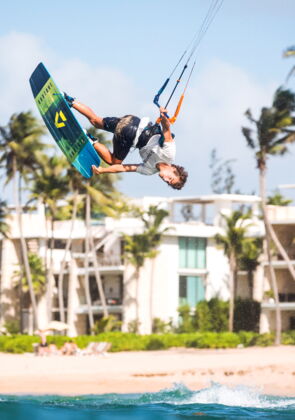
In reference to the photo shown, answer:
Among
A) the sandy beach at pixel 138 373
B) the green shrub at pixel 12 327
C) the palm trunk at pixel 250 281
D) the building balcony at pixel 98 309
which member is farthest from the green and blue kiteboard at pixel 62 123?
the green shrub at pixel 12 327

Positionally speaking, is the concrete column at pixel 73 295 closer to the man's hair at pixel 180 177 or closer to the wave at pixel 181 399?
the wave at pixel 181 399

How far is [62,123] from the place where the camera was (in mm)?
14250

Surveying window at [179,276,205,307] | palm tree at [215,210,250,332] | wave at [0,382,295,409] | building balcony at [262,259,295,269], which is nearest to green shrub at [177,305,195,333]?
window at [179,276,205,307]

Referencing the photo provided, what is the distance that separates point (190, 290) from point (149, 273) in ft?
9.30

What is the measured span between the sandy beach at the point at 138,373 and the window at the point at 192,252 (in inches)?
581

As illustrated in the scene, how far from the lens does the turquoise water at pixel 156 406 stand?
27.0 metres

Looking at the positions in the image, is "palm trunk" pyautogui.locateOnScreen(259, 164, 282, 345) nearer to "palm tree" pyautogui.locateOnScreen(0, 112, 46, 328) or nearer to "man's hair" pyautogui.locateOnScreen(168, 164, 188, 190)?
"palm tree" pyautogui.locateOnScreen(0, 112, 46, 328)

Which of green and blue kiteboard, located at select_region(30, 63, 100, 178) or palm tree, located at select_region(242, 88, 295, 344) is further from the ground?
palm tree, located at select_region(242, 88, 295, 344)

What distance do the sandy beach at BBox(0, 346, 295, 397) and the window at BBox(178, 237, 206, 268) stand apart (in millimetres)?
14767

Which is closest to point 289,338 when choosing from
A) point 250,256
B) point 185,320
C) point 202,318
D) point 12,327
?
point 202,318

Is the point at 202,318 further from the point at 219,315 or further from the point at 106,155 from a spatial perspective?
the point at 106,155

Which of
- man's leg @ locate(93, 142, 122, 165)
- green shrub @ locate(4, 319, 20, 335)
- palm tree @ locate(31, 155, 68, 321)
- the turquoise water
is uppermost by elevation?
palm tree @ locate(31, 155, 68, 321)

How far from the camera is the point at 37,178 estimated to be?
58.4m

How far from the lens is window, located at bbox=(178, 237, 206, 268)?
60.8 meters
